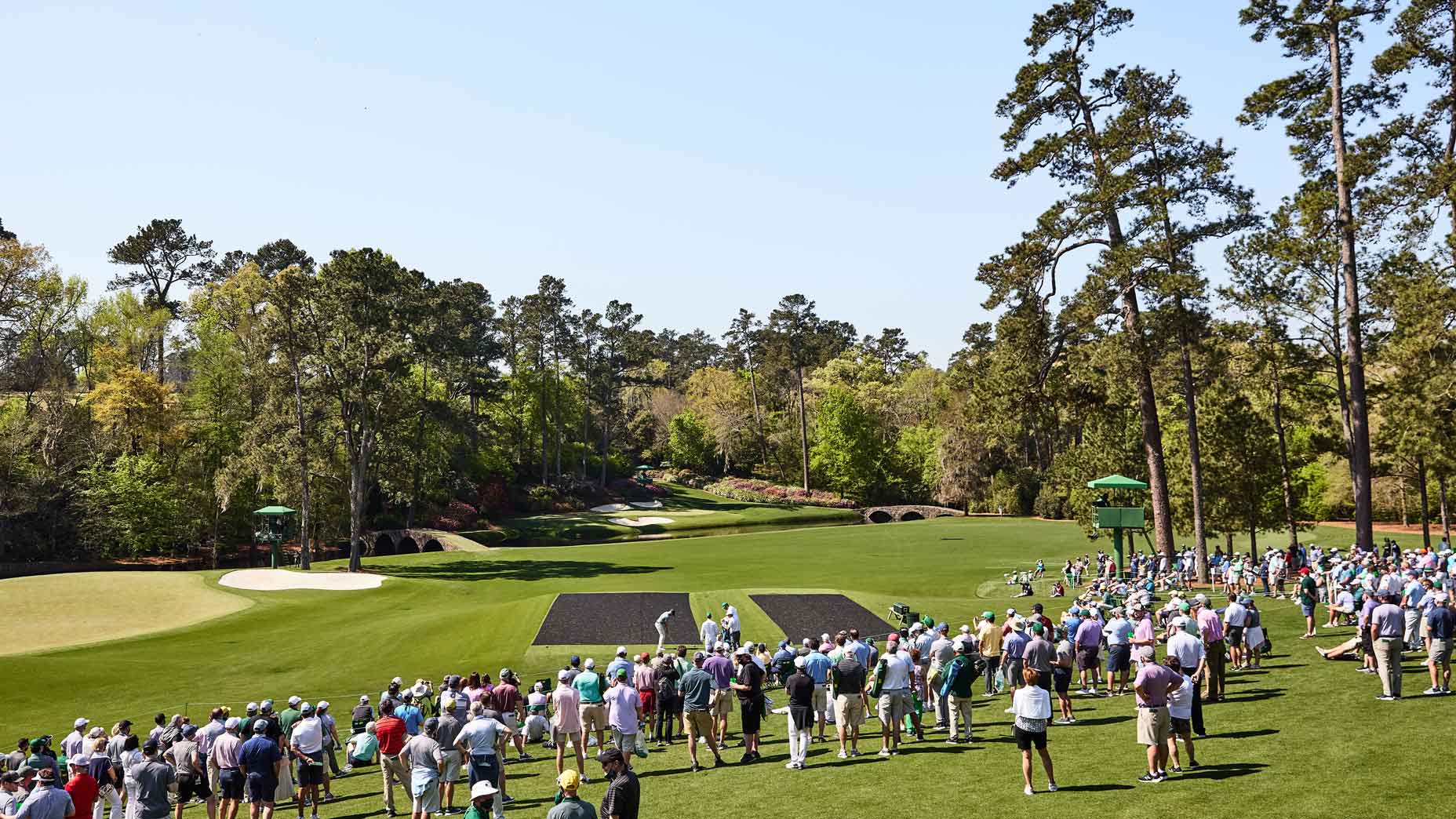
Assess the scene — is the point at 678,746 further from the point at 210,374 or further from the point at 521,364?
the point at 521,364

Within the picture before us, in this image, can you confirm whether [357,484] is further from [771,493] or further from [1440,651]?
[771,493]

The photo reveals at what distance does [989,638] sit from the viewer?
1934 cm

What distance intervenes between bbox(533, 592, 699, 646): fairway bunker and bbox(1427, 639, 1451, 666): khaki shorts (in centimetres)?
1941

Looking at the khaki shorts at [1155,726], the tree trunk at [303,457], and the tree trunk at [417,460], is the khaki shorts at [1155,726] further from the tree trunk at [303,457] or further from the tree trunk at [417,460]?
the tree trunk at [417,460]

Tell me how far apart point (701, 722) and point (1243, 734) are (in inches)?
317

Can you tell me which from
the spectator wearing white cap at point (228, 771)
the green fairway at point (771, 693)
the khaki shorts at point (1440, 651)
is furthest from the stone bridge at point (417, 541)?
the khaki shorts at point (1440, 651)

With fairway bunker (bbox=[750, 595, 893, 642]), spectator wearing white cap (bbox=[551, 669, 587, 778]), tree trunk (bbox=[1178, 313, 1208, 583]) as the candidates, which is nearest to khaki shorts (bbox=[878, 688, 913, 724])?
spectator wearing white cap (bbox=[551, 669, 587, 778])

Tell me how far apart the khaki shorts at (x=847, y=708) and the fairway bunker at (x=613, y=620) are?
15.1 m

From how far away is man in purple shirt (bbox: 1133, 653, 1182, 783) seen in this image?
1265 centimetres

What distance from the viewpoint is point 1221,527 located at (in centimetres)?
4203

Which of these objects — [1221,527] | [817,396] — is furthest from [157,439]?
[817,396]

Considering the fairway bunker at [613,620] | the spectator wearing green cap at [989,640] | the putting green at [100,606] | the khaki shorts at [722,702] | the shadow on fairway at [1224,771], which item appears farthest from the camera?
the putting green at [100,606]

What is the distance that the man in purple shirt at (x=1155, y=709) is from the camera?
1265 centimetres

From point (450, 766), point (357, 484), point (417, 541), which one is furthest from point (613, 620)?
point (417, 541)
